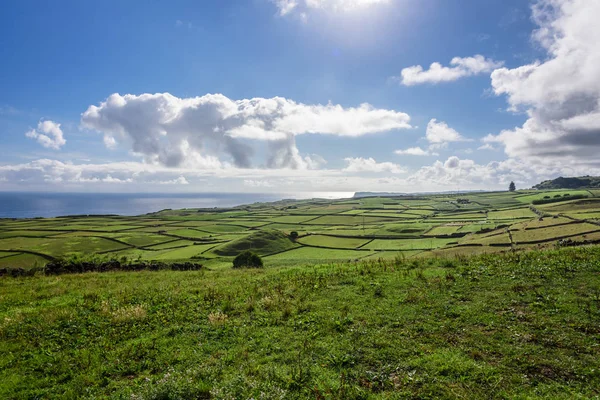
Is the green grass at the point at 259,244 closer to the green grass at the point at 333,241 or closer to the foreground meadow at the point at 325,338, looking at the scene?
the green grass at the point at 333,241

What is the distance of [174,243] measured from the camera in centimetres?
8912

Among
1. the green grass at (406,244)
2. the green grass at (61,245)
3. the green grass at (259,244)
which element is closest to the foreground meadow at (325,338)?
the green grass at (406,244)

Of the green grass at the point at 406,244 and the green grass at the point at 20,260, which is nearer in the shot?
the green grass at the point at 20,260

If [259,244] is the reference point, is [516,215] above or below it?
above

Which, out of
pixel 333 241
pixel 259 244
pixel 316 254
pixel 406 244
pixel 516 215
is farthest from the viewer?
pixel 516 215

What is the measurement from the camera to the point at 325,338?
10.4 meters

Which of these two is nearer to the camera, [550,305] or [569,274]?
[550,305]

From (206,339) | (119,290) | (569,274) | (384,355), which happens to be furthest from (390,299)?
(119,290)

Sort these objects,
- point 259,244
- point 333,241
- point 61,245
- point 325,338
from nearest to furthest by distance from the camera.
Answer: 1. point 325,338
2. point 259,244
3. point 61,245
4. point 333,241

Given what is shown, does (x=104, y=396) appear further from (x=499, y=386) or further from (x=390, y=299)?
(x=390, y=299)

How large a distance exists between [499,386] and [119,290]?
18.8 m

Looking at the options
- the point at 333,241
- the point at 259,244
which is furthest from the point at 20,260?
the point at 333,241

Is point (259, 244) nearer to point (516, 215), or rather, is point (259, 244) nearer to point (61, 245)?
point (61, 245)

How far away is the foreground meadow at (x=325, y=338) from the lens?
7770 millimetres
